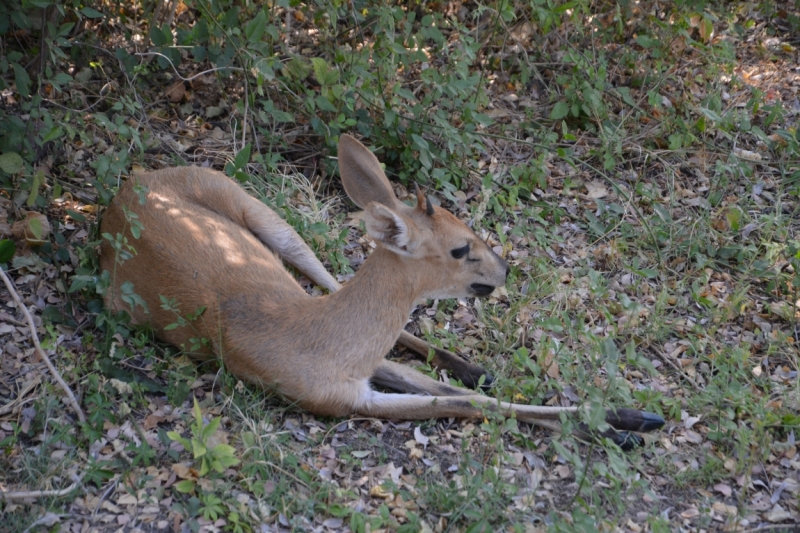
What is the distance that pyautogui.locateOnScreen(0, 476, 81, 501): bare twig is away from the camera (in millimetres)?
3322

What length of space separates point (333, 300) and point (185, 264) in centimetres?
86

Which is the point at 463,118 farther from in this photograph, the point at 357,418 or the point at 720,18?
the point at 720,18

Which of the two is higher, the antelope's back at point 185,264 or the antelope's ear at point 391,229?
the antelope's ear at point 391,229

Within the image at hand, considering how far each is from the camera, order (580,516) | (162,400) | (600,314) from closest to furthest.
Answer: (580,516)
(162,400)
(600,314)

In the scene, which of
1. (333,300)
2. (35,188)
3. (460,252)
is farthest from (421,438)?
(35,188)

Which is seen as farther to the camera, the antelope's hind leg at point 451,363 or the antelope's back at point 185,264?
the antelope's hind leg at point 451,363

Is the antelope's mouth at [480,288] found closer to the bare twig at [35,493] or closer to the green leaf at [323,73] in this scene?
the green leaf at [323,73]

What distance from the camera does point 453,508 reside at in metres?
3.55

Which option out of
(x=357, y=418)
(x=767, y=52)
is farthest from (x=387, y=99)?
(x=767, y=52)

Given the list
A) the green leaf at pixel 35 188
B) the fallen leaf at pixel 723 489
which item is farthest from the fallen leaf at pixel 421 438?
the green leaf at pixel 35 188

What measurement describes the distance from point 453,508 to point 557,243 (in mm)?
2745

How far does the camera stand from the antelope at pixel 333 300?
4.14 meters

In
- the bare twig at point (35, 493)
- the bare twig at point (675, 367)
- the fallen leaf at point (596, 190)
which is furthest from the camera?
the fallen leaf at point (596, 190)

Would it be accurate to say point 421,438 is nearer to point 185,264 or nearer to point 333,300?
point 333,300
